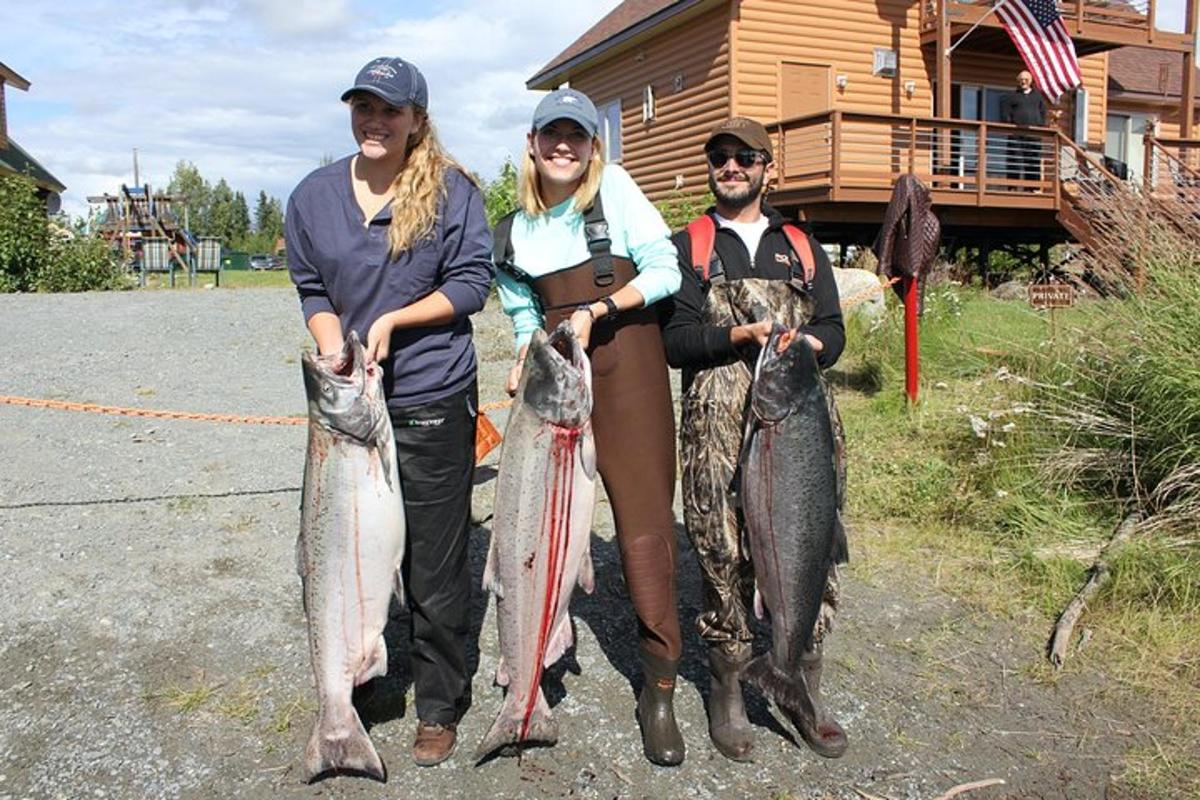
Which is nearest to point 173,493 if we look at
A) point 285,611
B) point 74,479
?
point 74,479

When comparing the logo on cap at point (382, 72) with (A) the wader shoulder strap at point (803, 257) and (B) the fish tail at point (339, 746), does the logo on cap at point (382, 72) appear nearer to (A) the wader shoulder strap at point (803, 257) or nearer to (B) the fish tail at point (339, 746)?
(A) the wader shoulder strap at point (803, 257)

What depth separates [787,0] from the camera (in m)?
18.1

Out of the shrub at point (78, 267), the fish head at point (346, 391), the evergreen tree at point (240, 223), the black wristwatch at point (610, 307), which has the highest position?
the evergreen tree at point (240, 223)

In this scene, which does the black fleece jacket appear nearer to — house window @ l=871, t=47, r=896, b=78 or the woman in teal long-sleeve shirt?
the woman in teal long-sleeve shirt

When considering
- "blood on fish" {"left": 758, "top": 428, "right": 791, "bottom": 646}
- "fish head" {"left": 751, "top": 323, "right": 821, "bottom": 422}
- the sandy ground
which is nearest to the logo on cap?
"fish head" {"left": 751, "top": 323, "right": 821, "bottom": 422}

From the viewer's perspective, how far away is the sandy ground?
3371 mm

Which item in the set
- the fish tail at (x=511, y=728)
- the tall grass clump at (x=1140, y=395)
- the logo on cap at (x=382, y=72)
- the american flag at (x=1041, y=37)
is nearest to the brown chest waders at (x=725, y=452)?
the fish tail at (x=511, y=728)

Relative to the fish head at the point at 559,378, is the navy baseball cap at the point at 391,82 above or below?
Result: above

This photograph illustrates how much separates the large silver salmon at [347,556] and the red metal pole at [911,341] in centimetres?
603

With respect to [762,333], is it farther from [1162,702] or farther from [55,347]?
[55,347]

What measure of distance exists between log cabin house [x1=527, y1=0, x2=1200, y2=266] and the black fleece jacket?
1170 centimetres

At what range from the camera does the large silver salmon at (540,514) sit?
2949 mm

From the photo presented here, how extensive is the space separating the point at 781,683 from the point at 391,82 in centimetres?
237

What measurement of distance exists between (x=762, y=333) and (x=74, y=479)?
6026 millimetres
